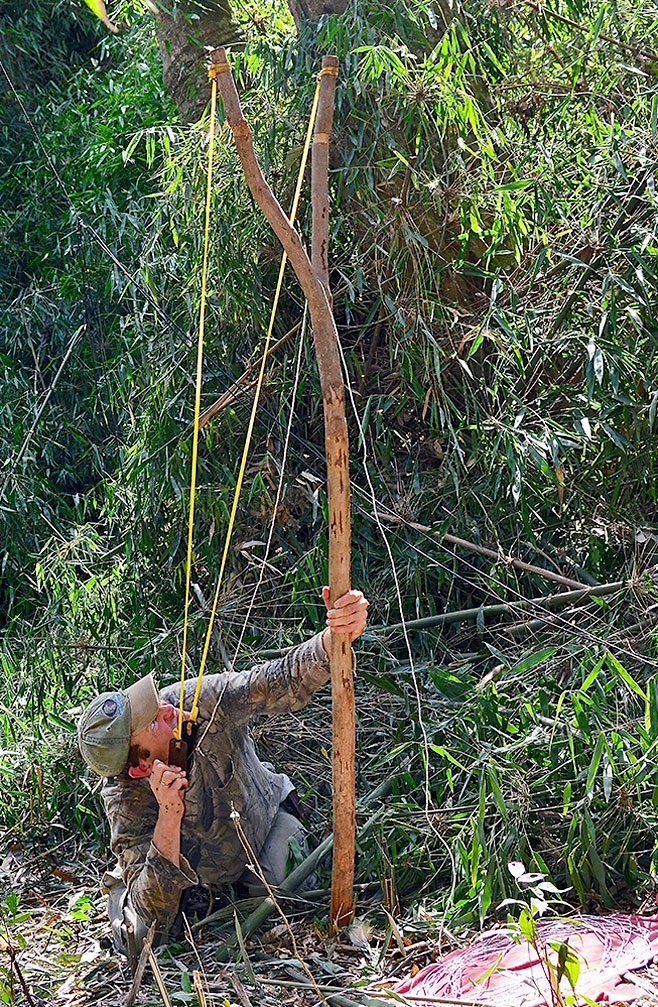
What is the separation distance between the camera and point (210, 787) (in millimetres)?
2531

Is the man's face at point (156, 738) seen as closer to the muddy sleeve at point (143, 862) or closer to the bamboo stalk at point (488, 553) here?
the muddy sleeve at point (143, 862)

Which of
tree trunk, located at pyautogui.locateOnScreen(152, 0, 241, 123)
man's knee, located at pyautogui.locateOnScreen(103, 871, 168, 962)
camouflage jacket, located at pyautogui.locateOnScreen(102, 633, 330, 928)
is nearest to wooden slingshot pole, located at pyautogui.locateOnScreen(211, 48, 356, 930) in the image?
camouflage jacket, located at pyautogui.locateOnScreen(102, 633, 330, 928)

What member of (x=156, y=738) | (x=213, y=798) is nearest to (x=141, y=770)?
(x=156, y=738)

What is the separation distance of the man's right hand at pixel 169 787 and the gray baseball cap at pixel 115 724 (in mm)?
92

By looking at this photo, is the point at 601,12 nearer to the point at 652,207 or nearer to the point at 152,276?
the point at 652,207

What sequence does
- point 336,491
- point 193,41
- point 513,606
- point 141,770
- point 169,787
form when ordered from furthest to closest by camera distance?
1. point 193,41
2. point 513,606
3. point 141,770
4. point 169,787
5. point 336,491

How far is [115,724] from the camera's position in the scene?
2.34 meters

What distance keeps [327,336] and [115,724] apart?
36.1 inches

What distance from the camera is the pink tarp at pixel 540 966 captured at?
1887 millimetres

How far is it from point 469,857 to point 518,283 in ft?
4.74

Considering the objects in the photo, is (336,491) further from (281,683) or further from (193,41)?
(193,41)

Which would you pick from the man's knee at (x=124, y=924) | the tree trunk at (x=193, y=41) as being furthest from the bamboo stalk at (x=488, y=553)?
the tree trunk at (x=193, y=41)

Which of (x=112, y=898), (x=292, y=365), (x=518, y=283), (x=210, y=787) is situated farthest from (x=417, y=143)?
(x=112, y=898)

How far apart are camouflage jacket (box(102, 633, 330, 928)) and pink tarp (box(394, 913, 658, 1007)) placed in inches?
23.0
